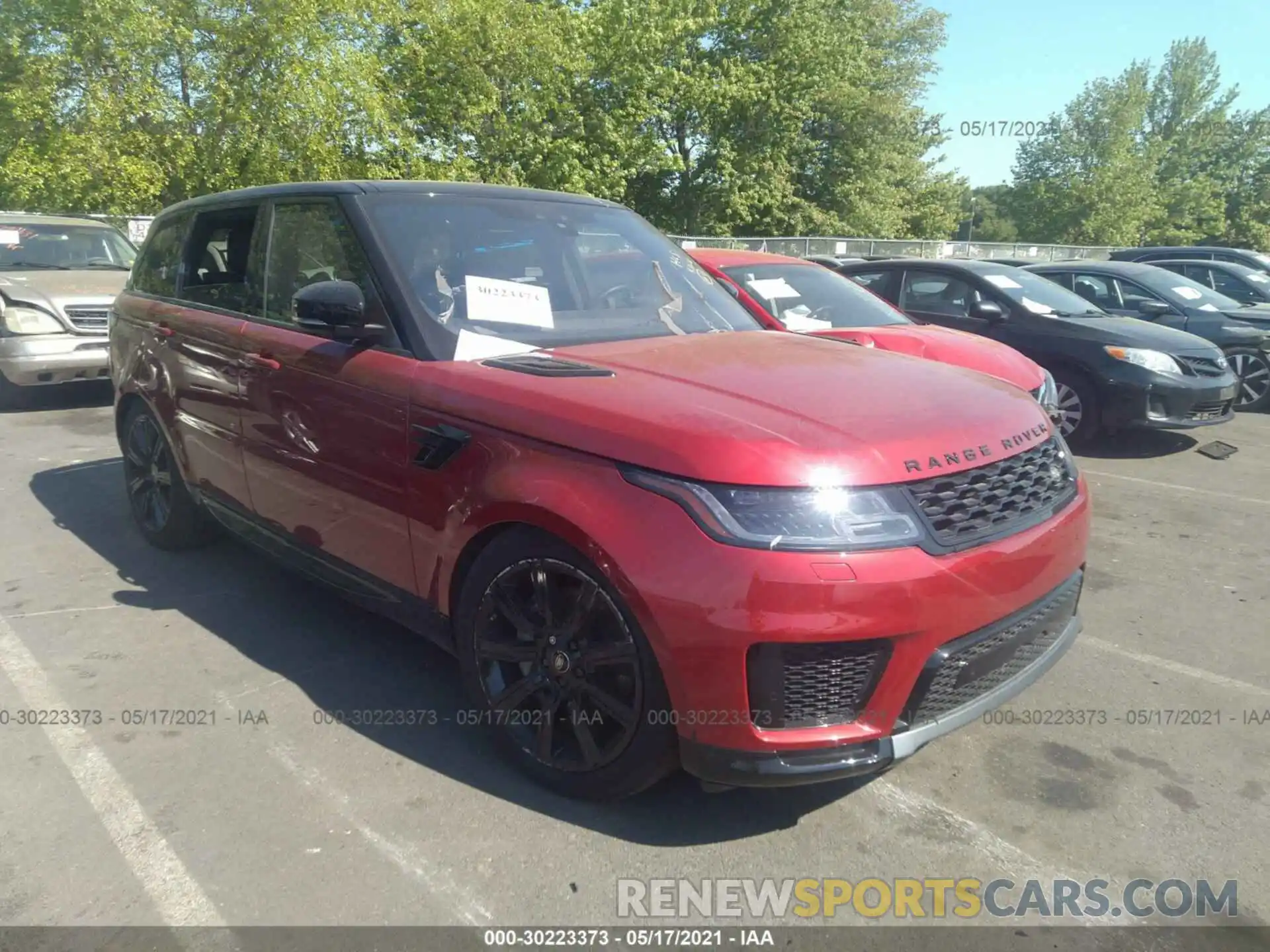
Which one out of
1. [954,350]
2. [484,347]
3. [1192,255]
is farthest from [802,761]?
[1192,255]

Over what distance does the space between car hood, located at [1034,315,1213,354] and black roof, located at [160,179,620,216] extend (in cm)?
533

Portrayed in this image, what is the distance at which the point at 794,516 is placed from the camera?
2.34 metres

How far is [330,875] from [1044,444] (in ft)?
8.19

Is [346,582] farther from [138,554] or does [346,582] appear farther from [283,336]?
[138,554]

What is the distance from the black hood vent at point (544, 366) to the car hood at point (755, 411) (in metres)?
0.04

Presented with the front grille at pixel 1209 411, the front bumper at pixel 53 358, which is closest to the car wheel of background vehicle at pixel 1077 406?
the front grille at pixel 1209 411

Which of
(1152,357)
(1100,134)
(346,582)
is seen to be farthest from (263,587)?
(1100,134)

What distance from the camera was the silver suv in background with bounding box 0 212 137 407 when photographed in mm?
8461

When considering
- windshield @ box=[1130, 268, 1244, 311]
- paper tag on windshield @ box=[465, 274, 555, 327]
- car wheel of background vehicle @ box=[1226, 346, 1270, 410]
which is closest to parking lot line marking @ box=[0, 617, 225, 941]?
paper tag on windshield @ box=[465, 274, 555, 327]

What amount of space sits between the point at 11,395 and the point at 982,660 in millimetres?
10391

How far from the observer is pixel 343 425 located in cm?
334

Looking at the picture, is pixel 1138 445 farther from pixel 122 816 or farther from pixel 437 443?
pixel 122 816

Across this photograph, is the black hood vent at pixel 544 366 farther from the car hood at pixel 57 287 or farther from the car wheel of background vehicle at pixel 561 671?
the car hood at pixel 57 287

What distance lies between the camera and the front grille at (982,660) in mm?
2457
